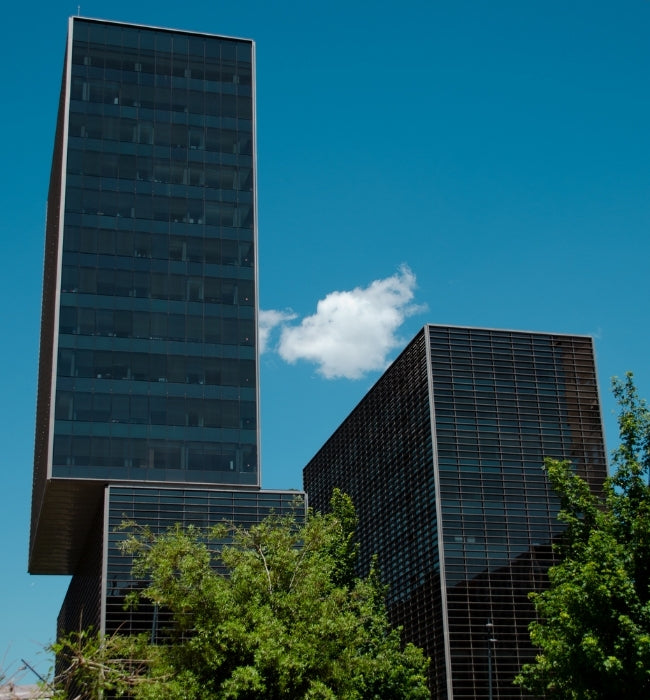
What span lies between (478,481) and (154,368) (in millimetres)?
25693

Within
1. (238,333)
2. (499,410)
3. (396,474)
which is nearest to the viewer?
(238,333)

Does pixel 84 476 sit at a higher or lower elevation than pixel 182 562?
higher

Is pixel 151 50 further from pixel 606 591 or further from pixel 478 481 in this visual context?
pixel 606 591

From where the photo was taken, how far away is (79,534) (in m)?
91.3

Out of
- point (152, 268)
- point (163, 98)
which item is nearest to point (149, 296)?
point (152, 268)

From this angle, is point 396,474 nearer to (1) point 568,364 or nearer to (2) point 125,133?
(1) point 568,364

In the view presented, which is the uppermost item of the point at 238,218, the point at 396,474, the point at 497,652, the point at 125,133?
the point at 125,133

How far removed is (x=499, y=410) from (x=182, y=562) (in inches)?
2105

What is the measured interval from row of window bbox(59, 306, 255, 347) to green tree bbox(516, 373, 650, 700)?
47.1m

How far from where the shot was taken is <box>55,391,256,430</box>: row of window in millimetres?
78062

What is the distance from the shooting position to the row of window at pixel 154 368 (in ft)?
260

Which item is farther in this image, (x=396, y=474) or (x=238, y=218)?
(x=396, y=474)

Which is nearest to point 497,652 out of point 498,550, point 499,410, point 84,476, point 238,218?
point 498,550

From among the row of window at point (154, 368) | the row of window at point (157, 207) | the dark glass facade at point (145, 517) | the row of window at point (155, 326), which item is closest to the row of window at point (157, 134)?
the row of window at point (157, 207)
